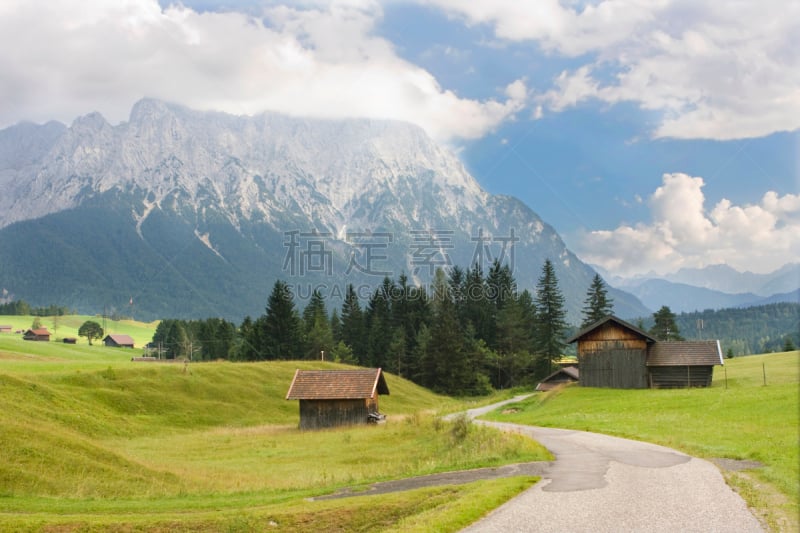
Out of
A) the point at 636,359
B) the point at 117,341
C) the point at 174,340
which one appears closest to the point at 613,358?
the point at 636,359

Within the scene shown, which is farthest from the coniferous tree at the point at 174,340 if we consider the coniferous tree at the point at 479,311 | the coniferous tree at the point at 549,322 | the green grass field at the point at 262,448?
the green grass field at the point at 262,448

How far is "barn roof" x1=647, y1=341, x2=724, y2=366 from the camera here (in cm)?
5900

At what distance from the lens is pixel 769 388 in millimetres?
45250

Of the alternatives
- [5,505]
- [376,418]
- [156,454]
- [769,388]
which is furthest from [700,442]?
[376,418]

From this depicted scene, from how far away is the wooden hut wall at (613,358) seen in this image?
6091 centimetres

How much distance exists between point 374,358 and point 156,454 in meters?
75.6

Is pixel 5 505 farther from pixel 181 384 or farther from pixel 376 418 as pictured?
pixel 181 384

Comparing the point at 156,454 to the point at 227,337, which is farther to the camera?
the point at 227,337

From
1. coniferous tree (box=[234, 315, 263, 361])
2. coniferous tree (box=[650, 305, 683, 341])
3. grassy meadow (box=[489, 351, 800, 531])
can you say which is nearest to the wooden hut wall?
grassy meadow (box=[489, 351, 800, 531])

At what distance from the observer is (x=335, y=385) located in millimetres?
58906

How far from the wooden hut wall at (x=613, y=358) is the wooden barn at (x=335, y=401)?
21335 mm

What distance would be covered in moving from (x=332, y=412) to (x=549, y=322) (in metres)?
51.6

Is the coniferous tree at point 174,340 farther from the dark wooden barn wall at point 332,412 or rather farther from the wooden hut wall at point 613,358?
the wooden hut wall at point 613,358

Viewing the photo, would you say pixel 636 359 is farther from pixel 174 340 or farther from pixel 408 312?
pixel 174 340
